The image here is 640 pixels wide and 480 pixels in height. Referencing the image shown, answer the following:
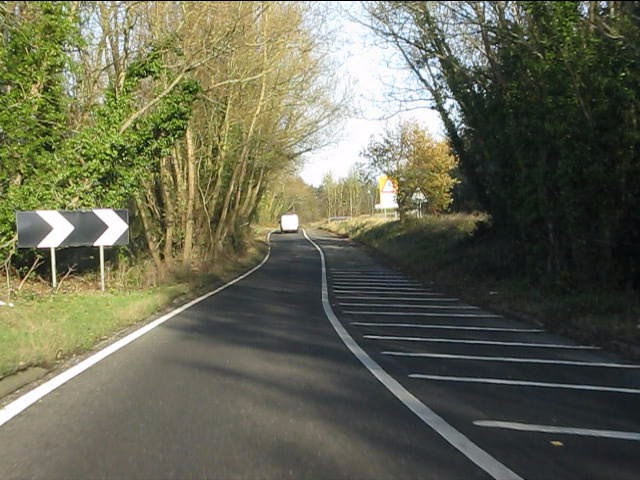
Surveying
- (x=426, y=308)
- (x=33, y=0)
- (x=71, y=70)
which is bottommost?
(x=426, y=308)

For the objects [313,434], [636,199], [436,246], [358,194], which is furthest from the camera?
[358,194]

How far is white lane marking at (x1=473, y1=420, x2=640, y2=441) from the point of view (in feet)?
20.2

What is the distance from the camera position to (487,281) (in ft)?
67.1

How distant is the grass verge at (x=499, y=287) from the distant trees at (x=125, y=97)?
28.3ft

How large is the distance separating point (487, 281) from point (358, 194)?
286ft

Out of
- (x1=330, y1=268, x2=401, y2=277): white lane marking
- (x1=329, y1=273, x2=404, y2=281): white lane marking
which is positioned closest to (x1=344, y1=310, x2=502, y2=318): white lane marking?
(x1=329, y1=273, x2=404, y2=281): white lane marking

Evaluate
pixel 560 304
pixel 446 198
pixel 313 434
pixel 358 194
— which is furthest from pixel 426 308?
pixel 358 194

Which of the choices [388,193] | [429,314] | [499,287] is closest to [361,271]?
[499,287]

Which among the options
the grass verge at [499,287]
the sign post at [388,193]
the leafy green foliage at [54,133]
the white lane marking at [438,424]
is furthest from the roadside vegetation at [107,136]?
the sign post at [388,193]

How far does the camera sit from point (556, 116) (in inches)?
586

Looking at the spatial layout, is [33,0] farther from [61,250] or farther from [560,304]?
[560,304]

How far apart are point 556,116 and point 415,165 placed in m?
29.5

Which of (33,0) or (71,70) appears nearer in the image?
(33,0)

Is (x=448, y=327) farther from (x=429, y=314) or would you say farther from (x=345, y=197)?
(x=345, y=197)
